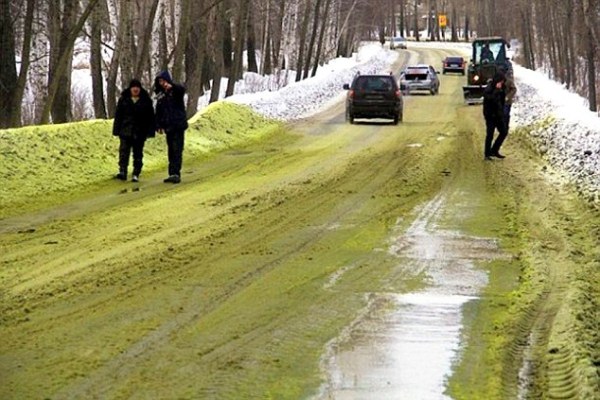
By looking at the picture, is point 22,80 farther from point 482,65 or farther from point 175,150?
point 482,65

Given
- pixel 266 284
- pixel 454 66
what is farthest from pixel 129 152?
pixel 454 66

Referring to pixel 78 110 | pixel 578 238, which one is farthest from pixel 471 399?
pixel 78 110

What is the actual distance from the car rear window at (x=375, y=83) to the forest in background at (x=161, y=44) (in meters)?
4.91

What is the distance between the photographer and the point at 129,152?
17281 millimetres

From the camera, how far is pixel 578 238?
11578 millimetres

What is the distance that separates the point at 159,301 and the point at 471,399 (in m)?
3.06

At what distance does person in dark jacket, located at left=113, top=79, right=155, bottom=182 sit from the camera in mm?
17141

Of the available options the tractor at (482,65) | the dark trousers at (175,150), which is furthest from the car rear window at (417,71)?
the dark trousers at (175,150)

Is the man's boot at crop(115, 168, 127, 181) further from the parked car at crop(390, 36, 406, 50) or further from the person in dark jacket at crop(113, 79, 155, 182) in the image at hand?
the parked car at crop(390, 36, 406, 50)

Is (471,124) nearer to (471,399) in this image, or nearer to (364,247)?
(364,247)

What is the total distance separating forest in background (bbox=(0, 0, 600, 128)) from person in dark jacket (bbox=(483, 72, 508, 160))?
9010mm

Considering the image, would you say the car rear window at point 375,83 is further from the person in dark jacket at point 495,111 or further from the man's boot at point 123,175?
the man's boot at point 123,175

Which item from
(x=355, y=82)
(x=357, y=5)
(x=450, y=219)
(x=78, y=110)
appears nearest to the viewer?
(x=450, y=219)

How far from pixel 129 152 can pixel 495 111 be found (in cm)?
743
